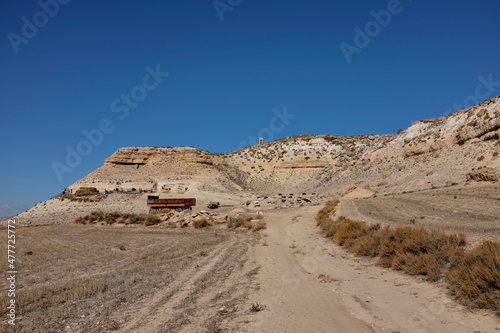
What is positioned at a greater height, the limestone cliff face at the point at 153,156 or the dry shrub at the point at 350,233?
the limestone cliff face at the point at 153,156

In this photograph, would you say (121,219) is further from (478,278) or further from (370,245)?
(478,278)

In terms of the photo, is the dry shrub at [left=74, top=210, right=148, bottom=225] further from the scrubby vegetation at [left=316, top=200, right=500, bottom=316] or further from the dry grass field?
the scrubby vegetation at [left=316, top=200, right=500, bottom=316]

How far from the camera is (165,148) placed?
236 ft

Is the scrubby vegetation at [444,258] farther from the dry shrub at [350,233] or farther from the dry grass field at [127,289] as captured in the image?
the dry grass field at [127,289]

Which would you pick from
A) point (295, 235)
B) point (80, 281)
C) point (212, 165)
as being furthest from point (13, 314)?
point (212, 165)

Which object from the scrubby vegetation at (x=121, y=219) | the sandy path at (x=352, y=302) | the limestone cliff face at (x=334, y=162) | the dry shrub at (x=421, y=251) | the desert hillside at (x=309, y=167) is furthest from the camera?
the limestone cliff face at (x=334, y=162)

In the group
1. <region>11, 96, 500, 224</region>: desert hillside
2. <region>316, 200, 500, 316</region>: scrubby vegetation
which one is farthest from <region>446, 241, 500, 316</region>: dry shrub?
<region>11, 96, 500, 224</region>: desert hillside

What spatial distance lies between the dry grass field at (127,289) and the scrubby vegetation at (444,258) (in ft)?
13.5

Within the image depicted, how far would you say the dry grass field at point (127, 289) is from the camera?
5750 millimetres

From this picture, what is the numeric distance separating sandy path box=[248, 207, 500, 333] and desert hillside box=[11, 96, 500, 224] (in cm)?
2072

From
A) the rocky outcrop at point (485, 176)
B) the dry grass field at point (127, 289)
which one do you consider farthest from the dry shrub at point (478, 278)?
the rocky outcrop at point (485, 176)

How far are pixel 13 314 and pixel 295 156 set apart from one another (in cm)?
6907

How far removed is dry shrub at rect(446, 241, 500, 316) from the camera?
5.45 m

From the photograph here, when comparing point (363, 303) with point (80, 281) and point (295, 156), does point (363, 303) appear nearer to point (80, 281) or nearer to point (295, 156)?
point (80, 281)
